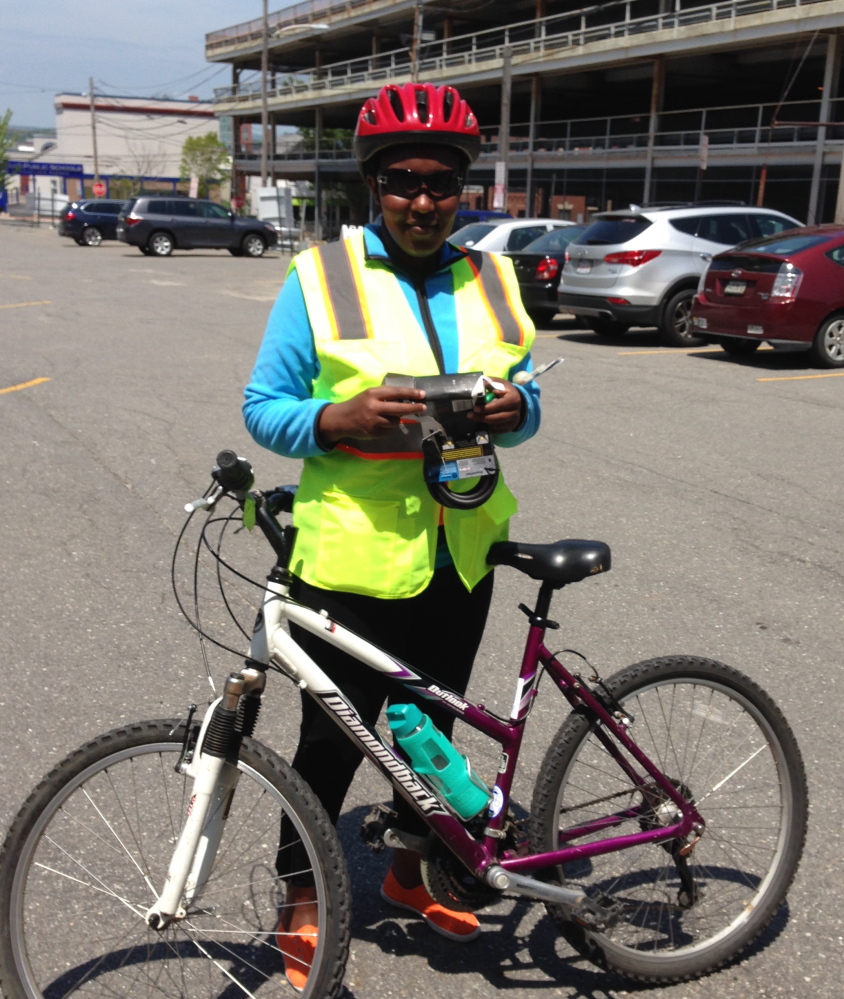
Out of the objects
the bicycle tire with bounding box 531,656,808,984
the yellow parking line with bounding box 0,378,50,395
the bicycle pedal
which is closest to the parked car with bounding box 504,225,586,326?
the yellow parking line with bounding box 0,378,50,395

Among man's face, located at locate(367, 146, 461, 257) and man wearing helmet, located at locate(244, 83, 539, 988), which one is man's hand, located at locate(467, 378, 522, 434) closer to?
man wearing helmet, located at locate(244, 83, 539, 988)

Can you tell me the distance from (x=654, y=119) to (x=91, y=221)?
19.3 meters

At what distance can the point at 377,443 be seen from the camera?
2.46 m

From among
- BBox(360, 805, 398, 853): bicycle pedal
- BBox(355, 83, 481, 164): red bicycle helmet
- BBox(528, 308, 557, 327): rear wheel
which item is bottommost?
→ BBox(528, 308, 557, 327): rear wheel

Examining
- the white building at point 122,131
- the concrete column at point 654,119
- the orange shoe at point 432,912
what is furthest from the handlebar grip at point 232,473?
the white building at point 122,131

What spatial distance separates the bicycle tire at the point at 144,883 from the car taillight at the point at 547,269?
13.9 meters

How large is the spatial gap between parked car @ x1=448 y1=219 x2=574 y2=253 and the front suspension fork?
1519 cm

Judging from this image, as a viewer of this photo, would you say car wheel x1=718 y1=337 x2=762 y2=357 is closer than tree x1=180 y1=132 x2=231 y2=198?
Yes

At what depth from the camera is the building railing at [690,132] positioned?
30.9 m

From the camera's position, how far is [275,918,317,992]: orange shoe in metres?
2.46

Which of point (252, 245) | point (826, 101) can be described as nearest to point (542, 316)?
point (826, 101)

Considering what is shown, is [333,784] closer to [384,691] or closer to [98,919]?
[384,691]

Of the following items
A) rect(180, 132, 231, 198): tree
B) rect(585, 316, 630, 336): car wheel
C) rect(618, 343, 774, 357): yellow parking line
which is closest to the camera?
rect(618, 343, 774, 357): yellow parking line

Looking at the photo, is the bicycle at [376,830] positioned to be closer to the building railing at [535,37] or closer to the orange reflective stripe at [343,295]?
the orange reflective stripe at [343,295]
